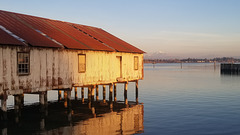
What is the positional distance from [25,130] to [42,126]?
152 centimetres

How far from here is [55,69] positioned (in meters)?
24.9

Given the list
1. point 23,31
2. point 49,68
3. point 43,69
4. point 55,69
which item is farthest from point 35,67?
point 23,31

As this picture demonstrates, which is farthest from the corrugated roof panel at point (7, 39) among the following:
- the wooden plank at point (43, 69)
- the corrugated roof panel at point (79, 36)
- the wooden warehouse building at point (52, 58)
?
the corrugated roof panel at point (79, 36)

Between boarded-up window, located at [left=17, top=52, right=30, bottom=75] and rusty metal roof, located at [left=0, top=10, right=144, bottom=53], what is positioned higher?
rusty metal roof, located at [left=0, top=10, right=144, bottom=53]

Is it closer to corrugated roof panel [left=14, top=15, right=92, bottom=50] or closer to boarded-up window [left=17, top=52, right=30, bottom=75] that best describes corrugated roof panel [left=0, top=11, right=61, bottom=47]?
boarded-up window [left=17, top=52, right=30, bottom=75]

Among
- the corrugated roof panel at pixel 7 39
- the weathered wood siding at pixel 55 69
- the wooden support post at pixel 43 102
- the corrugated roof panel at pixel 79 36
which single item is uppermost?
the corrugated roof panel at pixel 79 36

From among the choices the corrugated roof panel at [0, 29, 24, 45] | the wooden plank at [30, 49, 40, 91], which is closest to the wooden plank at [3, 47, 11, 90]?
the corrugated roof panel at [0, 29, 24, 45]

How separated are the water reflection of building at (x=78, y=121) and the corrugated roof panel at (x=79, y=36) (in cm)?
653

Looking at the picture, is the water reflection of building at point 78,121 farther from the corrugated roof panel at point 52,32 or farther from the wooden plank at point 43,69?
the corrugated roof panel at point 52,32

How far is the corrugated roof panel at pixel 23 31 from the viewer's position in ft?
76.5

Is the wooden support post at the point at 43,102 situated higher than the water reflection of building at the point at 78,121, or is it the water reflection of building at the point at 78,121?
the wooden support post at the point at 43,102

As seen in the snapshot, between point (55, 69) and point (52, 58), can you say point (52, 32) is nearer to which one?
point (52, 58)

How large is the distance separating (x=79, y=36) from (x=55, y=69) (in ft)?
26.0

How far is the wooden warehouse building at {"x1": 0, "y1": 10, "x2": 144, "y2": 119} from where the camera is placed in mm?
21297
